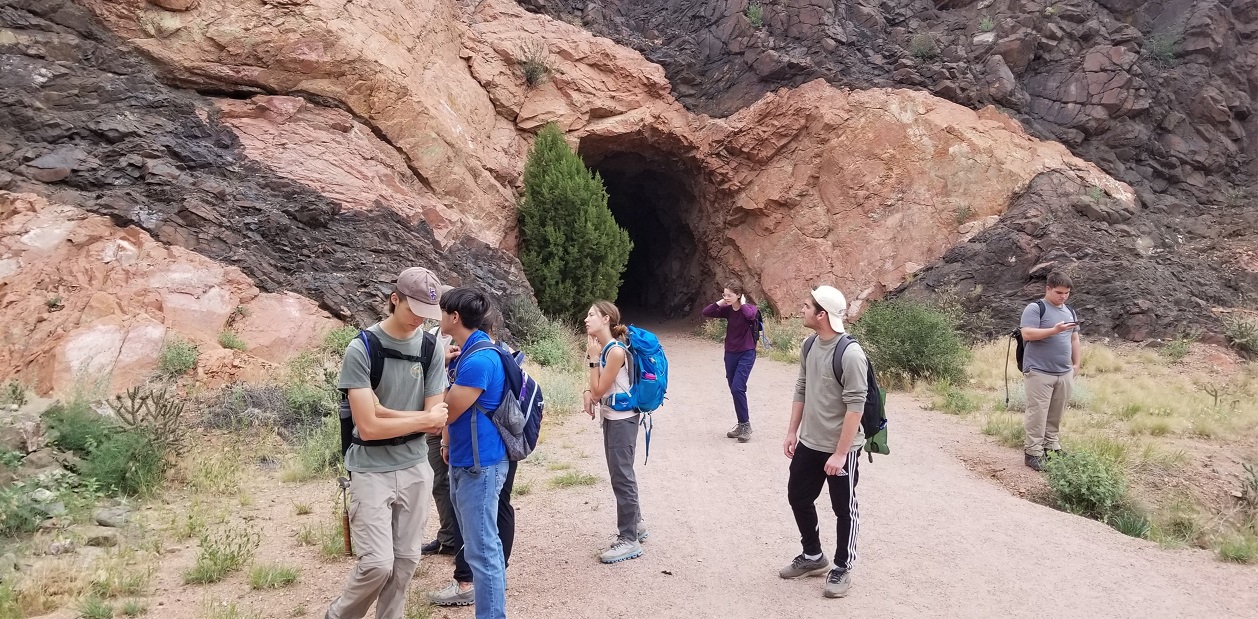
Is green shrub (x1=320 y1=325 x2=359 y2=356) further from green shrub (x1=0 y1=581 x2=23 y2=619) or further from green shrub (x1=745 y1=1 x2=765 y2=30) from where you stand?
green shrub (x1=745 y1=1 x2=765 y2=30)

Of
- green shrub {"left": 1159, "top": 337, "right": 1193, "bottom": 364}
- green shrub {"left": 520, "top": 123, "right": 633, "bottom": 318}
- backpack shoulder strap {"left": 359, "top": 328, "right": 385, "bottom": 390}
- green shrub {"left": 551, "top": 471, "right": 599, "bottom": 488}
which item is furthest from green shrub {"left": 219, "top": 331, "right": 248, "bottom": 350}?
green shrub {"left": 1159, "top": 337, "right": 1193, "bottom": 364}

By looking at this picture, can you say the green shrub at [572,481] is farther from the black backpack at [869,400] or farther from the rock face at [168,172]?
the rock face at [168,172]

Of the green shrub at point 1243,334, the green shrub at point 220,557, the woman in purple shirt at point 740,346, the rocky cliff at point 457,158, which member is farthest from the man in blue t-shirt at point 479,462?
the green shrub at point 1243,334

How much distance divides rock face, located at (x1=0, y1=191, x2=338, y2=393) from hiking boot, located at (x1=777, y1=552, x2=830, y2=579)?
707 cm

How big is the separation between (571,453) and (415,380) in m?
4.24

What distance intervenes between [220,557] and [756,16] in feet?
65.9

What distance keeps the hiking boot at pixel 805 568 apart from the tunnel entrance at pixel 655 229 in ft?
54.2

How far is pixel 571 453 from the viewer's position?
724 cm

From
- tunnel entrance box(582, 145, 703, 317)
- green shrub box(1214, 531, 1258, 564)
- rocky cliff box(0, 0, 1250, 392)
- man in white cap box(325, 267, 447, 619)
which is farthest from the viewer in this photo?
tunnel entrance box(582, 145, 703, 317)

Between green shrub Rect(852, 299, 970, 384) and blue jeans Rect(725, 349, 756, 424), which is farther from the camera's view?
green shrub Rect(852, 299, 970, 384)

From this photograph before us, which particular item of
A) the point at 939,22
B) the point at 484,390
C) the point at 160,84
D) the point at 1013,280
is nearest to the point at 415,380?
the point at 484,390

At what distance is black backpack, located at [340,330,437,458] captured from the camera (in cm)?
305

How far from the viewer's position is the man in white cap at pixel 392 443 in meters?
2.99

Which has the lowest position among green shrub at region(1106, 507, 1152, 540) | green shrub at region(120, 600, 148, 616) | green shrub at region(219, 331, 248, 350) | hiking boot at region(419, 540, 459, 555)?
green shrub at region(120, 600, 148, 616)
